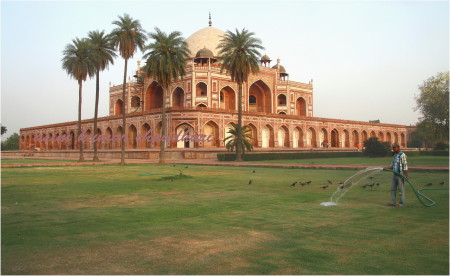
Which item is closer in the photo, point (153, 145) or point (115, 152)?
point (115, 152)

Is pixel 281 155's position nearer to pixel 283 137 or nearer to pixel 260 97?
pixel 283 137

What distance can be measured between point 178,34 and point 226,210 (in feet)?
79.1

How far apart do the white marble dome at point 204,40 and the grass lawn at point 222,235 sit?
51540 mm

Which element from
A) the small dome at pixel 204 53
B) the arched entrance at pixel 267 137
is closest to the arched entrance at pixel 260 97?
the arched entrance at pixel 267 137

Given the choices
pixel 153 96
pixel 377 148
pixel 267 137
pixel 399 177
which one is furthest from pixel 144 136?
pixel 399 177

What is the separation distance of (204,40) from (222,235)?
5719 centimetres

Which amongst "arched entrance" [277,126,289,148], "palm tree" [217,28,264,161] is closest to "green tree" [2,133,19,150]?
"arched entrance" [277,126,289,148]

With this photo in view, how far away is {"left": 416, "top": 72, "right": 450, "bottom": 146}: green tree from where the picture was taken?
32031 mm

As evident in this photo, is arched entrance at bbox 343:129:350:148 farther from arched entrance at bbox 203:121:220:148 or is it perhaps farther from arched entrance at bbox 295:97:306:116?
arched entrance at bbox 203:121:220:148

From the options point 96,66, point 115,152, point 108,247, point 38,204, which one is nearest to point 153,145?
point 115,152

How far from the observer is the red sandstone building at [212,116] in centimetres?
4412

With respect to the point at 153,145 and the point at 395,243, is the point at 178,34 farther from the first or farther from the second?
the point at 395,243

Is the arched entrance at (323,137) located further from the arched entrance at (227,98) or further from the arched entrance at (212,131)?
the arched entrance at (212,131)

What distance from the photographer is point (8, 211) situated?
787cm
